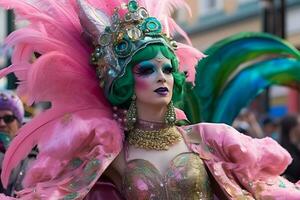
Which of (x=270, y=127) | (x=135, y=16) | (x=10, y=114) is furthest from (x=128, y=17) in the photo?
(x=270, y=127)

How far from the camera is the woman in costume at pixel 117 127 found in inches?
129

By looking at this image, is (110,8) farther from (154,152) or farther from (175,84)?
(154,152)

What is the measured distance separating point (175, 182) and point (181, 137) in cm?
25

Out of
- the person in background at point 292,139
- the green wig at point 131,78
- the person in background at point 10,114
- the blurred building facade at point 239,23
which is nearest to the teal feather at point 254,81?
the person in background at point 292,139

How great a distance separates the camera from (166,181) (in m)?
3.26

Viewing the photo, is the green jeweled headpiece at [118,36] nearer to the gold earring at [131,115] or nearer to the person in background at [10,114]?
the gold earring at [131,115]

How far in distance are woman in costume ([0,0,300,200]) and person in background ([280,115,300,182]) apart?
100 inches

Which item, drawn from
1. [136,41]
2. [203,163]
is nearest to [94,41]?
[136,41]

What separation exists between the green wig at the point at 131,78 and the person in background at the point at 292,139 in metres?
2.75

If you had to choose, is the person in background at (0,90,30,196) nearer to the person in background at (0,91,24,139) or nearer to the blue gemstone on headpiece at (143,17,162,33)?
the person in background at (0,91,24,139)

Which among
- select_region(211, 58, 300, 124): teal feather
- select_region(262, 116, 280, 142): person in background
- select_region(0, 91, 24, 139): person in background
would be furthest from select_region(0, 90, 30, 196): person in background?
select_region(262, 116, 280, 142): person in background

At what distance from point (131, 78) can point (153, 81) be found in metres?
0.09

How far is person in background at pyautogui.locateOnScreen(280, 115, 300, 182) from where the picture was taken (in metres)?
6.00

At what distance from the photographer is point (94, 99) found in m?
3.48
